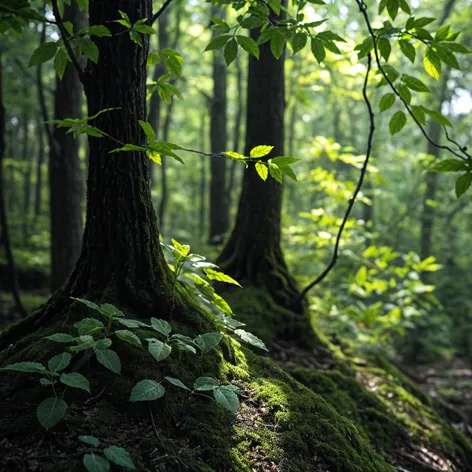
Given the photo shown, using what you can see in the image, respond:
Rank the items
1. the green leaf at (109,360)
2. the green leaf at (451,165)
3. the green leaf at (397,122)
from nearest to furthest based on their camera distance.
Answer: the green leaf at (109,360) < the green leaf at (451,165) < the green leaf at (397,122)

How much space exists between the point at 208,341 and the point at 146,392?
0.44 metres

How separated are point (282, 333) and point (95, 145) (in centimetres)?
263

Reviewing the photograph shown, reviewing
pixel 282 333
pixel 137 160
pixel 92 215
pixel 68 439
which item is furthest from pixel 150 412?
pixel 282 333

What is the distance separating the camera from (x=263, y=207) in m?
4.60

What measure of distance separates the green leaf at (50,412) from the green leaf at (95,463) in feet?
0.65

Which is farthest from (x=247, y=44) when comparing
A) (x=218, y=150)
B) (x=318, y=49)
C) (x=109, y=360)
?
(x=218, y=150)

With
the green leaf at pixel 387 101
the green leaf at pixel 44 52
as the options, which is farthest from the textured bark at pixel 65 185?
the green leaf at pixel 387 101

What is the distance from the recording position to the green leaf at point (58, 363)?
1790mm

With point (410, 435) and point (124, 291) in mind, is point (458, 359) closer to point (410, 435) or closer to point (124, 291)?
point (410, 435)

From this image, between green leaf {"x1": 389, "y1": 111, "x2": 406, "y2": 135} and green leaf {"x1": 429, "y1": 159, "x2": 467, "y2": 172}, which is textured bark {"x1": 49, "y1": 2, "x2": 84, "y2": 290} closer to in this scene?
green leaf {"x1": 389, "y1": 111, "x2": 406, "y2": 135}

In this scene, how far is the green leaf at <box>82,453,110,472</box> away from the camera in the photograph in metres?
1.50

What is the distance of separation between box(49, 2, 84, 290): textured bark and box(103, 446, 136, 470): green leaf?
16.4 ft

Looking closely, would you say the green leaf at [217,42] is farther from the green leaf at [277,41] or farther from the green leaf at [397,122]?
the green leaf at [397,122]

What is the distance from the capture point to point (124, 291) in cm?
252
